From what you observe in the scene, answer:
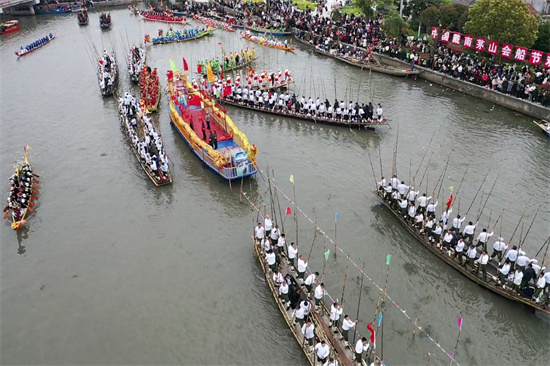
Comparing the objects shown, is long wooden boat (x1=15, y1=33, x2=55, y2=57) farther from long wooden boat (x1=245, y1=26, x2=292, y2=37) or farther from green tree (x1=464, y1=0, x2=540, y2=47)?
green tree (x1=464, y1=0, x2=540, y2=47)

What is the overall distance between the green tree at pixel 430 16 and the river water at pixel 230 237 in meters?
8.17

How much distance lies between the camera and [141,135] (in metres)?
21.5

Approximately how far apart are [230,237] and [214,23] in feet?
108

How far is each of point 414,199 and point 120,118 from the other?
52.9 ft

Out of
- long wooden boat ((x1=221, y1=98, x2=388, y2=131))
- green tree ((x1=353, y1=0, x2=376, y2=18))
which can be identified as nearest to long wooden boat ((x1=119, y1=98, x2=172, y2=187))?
long wooden boat ((x1=221, y1=98, x2=388, y2=131))

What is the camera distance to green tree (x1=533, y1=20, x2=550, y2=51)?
85.4 ft

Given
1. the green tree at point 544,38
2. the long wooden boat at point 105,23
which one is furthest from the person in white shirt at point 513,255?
the long wooden boat at point 105,23

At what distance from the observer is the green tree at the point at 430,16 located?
31875 mm

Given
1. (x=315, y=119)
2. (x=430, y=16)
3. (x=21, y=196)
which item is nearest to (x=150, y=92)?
(x=315, y=119)

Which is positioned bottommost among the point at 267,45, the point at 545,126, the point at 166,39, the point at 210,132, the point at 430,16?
the point at 545,126

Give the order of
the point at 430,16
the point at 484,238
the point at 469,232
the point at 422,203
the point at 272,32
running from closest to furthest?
the point at 484,238 → the point at 469,232 → the point at 422,203 → the point at 430,16 → the point at 272,32

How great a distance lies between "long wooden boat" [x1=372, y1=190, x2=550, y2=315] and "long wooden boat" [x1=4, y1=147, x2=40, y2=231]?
1333cm

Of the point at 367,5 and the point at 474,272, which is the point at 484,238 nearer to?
the point at 474,272

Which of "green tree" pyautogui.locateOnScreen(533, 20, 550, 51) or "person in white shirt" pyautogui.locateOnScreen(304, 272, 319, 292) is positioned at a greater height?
"green tree" pyautogui.locateOnScreen(533, 20, 550, 51)
